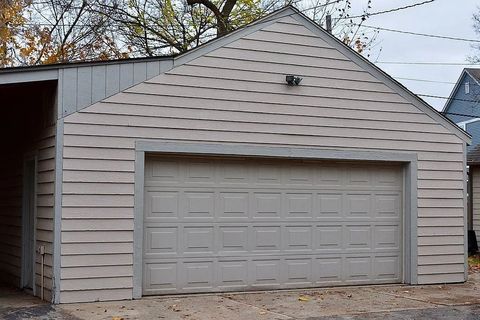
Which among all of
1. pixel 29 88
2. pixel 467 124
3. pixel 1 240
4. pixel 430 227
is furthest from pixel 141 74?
pixel 467 124

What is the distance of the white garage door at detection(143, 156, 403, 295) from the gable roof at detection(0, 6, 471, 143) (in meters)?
1.20

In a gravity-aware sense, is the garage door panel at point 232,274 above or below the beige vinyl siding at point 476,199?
below

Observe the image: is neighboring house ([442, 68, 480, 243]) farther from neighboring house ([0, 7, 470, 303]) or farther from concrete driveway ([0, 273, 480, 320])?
concrete driveway ([0, 273, 480, 320])

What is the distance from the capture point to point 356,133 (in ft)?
35.6

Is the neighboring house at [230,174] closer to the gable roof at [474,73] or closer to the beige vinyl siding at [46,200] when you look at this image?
the beige vinyl siding at [46,200]

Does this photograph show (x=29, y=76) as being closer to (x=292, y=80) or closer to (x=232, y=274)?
(x=292, y=80)

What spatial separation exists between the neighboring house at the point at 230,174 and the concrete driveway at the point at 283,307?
0.37m

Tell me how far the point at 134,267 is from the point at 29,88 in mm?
2949

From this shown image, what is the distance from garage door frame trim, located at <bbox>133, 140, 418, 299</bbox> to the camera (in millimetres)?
9281

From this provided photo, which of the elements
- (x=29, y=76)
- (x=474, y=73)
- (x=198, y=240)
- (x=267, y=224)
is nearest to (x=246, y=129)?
(x=267, y=224)

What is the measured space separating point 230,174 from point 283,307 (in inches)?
88.7

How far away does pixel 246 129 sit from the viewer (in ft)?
33.0

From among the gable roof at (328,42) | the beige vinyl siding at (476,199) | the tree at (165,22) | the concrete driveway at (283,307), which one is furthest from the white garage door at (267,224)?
the tree at (165,22)

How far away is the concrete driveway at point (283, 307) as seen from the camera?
323 inches
